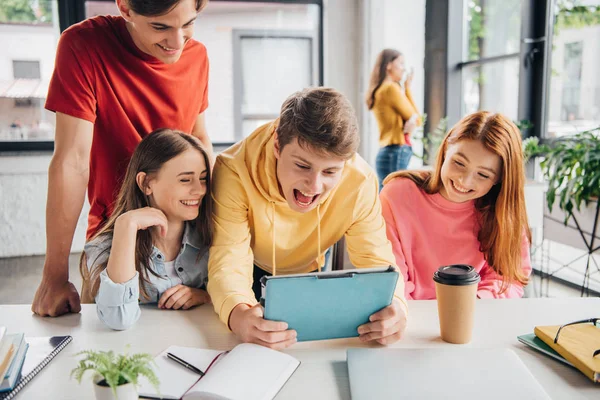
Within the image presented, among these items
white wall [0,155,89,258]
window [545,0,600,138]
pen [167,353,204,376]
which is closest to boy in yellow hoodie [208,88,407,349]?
pen [167,353,204,376]

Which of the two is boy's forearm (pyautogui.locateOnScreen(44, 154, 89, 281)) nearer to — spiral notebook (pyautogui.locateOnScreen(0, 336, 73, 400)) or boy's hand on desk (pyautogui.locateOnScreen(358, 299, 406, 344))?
spiral notebook (pyautogui.locateOnScreen(0, 336, 73, 400))

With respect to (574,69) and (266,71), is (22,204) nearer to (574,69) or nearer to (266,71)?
(266,71)

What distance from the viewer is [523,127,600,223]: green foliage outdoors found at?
208cm

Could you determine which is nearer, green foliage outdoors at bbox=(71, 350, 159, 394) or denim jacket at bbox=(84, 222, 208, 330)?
green foliage outdoors at bbox=(71, 350, 159, 394)

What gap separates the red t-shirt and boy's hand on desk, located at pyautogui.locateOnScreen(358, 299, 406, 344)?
866mm

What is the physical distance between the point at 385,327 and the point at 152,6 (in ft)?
2.93

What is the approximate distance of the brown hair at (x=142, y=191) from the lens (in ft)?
4.26

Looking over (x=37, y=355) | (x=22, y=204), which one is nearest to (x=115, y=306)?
(x=37, y=355)

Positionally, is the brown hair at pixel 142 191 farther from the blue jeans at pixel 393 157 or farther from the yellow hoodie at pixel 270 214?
the blue jeans at pixel 393 157

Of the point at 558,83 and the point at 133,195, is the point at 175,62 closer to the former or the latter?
the point at 133,195

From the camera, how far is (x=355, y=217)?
1.26 metres

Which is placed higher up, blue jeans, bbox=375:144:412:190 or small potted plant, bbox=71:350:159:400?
blue jeans, bbox=375:144:412:190

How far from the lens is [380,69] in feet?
12.2

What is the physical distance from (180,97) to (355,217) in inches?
26.4
